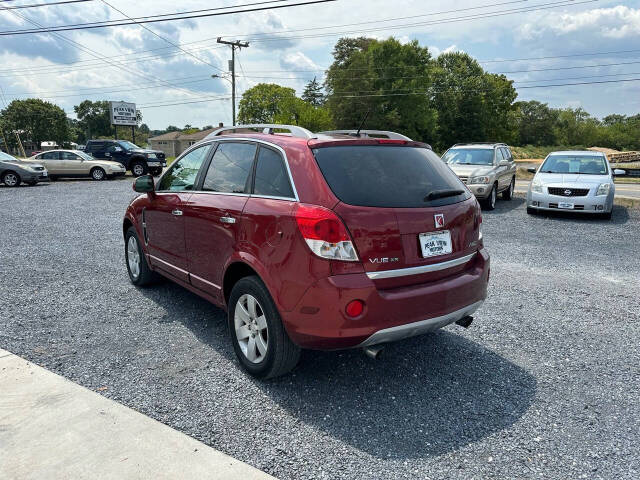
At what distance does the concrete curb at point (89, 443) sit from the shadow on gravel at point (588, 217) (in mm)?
10491

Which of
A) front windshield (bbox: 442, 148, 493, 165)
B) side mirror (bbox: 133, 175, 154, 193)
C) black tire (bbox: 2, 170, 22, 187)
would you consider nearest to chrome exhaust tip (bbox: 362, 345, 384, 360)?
side mirror (bbox: 133, 175, 154, 193)

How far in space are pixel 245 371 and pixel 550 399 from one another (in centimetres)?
214

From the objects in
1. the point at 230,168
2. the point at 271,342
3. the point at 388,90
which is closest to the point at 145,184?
the point at 230,168

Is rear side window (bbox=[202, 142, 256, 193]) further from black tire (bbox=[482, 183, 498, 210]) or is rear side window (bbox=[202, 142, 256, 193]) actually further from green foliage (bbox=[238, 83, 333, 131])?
green foliage (bbox=[238, 83, 333, 131])

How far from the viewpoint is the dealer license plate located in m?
2.98

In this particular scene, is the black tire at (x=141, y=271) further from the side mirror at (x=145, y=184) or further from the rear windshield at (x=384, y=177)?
the rear windshield at (x=384, y=177)

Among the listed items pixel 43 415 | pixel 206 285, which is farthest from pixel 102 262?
pixel 43 415

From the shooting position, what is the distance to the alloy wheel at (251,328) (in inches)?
125

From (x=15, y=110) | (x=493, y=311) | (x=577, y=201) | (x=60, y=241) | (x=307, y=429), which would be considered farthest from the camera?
(x=15, y=110)

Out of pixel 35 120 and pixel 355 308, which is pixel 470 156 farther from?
pixel 35 120

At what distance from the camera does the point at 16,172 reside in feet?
64.5

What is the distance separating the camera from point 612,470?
2377mm

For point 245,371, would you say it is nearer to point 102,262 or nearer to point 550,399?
point 550,399

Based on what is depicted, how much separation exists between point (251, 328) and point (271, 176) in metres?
1.10
